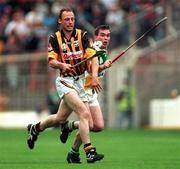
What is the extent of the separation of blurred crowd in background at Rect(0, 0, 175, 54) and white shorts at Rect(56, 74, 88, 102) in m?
15.5

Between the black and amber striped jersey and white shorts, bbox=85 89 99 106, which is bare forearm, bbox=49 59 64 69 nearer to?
the black and amber striped jersey

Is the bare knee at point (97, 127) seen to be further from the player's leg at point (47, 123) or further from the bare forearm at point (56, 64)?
the bare forearm at point (56, 64)

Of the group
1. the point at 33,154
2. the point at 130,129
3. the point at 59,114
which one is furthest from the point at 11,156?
the point at 130,129

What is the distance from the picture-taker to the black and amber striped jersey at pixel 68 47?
46.6 ft

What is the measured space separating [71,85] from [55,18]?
18794 mm

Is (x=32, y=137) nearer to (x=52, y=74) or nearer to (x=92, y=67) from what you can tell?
(x=92, y=67)

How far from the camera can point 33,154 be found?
1755 cm

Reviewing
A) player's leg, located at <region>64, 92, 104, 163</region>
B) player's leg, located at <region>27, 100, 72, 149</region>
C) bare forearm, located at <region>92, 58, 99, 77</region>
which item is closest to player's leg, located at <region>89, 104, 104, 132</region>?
player's leg, located at <region>27, 100, 72, 149</region>

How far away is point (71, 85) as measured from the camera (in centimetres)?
1430

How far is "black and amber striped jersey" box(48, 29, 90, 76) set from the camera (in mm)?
14211

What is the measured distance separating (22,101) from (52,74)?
1.62 metres

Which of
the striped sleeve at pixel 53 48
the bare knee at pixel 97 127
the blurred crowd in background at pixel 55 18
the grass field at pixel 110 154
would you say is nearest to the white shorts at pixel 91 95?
the bare knee at pixel 97 127

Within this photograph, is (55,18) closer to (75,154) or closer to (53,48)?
(75,154)

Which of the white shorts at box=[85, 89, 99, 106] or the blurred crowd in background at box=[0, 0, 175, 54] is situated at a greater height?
the blurred crowd in background at box=[0, 0, 175, 54]
